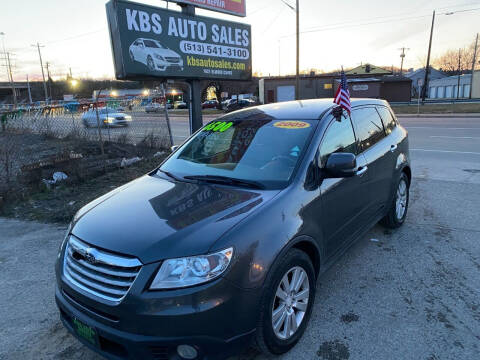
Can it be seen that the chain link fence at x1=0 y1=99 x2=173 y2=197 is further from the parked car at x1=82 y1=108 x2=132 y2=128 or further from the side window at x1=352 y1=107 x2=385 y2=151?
the side window at x1=352 y1=107 x2=385 y2=151

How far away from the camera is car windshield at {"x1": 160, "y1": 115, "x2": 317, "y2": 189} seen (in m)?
2.96

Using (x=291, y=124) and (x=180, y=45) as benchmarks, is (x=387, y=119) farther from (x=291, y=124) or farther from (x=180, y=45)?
(x=180, y=45)

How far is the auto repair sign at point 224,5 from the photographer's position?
26.2 ft

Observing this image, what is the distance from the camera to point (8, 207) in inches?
237

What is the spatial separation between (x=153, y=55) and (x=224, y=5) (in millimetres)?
2433

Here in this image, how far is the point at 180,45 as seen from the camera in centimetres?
785

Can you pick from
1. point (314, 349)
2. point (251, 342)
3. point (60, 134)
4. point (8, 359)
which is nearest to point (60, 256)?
point (8, 359)

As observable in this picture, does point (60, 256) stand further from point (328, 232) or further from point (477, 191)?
point (477, 191)

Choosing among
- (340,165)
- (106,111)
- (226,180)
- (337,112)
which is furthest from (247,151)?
(106,111)

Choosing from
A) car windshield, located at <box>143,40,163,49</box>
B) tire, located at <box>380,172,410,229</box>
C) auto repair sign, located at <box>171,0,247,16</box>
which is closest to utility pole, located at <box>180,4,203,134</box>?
auto repair sign, located at <box>171,0,247,16</box>

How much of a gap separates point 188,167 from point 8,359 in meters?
2.04

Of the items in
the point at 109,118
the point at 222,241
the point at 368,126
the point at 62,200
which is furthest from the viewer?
the point at 109,118

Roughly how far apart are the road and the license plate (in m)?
0.41

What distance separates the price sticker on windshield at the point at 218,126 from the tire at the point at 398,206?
2236 mm
